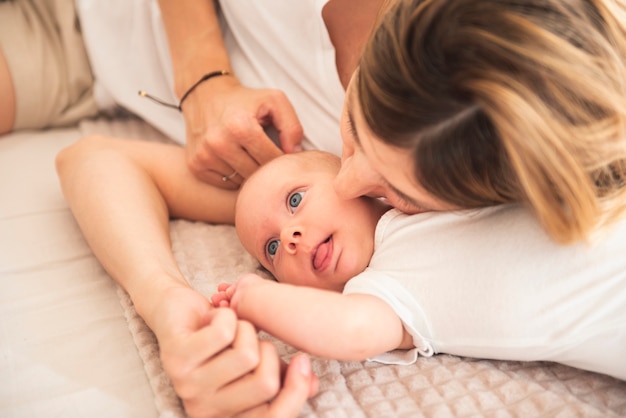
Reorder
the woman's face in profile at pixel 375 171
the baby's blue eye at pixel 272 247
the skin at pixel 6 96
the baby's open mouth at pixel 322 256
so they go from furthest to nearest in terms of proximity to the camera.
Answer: the skin at pixel 6 96 < the baby's blue eye at pixel 272 247 < the baby's open mouth at pixel 322 256 < the woman's face in profile at pixel 375 171

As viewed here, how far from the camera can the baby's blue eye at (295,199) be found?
3.34 feet

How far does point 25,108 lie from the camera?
1.39m

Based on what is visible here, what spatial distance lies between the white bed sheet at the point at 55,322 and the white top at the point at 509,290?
333 mm

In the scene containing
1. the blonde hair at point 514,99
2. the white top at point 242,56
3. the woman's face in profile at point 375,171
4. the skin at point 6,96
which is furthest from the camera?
the skin at point 6,96

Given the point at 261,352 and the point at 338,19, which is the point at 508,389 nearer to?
the point at 261,352

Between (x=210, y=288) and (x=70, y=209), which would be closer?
(x=210, y=288)

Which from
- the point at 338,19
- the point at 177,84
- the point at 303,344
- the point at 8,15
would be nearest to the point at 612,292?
the point at 303,344

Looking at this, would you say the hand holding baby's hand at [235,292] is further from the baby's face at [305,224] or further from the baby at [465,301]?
the baby's face at [305,224]

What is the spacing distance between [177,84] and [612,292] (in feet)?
3.07

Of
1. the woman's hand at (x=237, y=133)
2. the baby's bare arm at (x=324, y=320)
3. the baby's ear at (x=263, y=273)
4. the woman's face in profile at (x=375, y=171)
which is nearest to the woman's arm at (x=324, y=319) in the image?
the baby's bare arm at (x=324, y=320)

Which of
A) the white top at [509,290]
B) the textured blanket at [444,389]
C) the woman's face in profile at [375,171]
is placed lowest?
the textured blanket at [444,389]

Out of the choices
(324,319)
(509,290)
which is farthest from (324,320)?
(509,290)

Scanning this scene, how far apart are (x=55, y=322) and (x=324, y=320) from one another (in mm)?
445

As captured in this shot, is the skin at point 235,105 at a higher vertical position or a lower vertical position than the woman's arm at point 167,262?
higher
